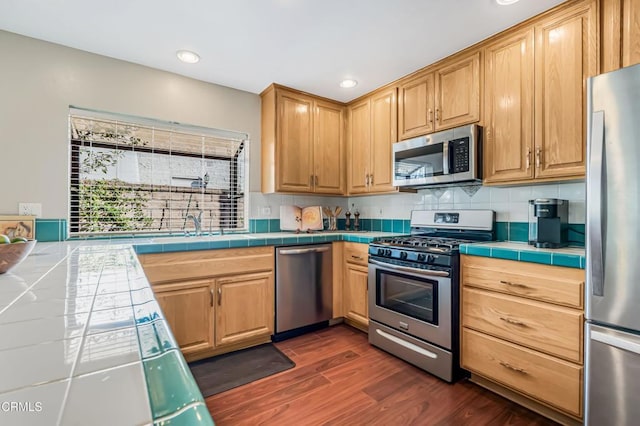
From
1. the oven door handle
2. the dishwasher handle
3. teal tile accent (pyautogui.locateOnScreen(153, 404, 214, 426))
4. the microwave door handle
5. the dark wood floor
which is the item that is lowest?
the dark wood floor

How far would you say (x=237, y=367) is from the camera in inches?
88.0

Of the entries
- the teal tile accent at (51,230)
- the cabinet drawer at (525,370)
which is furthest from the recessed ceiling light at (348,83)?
the teal tile accent at (51,230)

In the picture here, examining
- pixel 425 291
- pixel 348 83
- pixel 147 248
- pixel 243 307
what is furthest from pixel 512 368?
pixel 348 83

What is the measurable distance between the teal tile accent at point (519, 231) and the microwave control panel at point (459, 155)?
55 centimetres

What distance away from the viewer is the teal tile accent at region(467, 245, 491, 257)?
6.21ft

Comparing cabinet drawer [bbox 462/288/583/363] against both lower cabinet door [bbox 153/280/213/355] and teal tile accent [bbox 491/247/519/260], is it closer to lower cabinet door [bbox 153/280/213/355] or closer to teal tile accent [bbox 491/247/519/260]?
teal tile accent [bbox 491/247/519/260]

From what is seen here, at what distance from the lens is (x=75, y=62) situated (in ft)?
7.52

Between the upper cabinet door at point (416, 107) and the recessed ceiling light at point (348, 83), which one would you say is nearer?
the upper cabinet door at point (416, 107)

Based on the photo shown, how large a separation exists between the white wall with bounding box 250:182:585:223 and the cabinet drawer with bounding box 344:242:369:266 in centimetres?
62

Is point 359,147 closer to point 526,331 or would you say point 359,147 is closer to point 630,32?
point 630,32

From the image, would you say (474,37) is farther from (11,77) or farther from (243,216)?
(11,77)

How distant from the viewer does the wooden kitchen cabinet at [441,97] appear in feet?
7.43

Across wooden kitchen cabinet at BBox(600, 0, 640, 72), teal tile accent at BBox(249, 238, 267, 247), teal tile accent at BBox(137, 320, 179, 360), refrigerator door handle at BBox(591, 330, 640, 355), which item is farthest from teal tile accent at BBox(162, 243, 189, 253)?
wooden kitchen cabinet at BBox(600, 0, 640, 72)

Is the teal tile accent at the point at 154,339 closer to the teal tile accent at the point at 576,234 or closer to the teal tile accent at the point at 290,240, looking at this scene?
the teal tile accent at the point at 290,240
